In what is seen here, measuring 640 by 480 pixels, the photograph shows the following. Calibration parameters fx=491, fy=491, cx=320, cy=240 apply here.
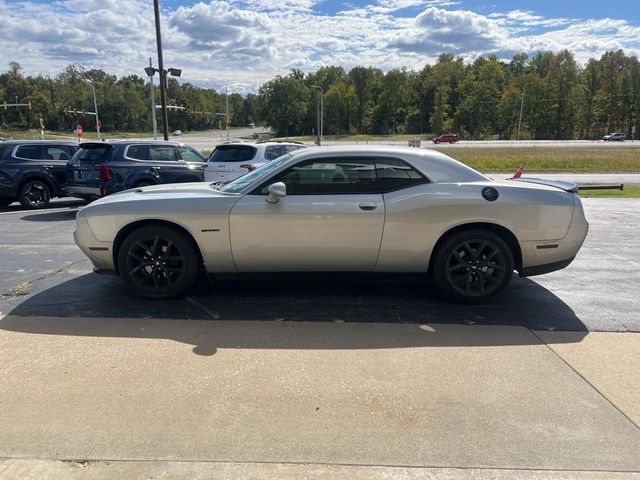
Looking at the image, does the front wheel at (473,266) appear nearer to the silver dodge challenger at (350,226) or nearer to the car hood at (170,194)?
the silver dodge challenger at (350,226)

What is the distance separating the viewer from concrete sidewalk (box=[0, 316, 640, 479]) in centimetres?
256

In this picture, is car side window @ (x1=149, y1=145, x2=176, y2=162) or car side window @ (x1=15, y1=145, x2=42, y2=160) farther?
car side window @ (x1=15, y1=145, x2=42, y2=160)

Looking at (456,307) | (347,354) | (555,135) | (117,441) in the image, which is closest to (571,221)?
(456,307)

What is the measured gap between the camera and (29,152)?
11727 millimetres

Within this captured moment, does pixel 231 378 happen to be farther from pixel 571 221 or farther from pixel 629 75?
pixel 629 75

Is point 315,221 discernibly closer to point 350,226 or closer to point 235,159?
point 350,226

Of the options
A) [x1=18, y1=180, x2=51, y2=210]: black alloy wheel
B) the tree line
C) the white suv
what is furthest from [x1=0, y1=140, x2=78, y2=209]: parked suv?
the tree line

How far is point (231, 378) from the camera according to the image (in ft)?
11.0

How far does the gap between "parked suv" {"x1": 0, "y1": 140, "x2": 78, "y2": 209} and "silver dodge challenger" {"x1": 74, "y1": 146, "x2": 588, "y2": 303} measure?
26.6ft

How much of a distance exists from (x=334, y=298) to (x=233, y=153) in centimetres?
684

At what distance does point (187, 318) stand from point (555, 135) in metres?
114

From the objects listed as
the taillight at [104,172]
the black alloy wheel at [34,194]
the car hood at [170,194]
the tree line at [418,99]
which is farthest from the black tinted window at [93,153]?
the tree line at [418,99]

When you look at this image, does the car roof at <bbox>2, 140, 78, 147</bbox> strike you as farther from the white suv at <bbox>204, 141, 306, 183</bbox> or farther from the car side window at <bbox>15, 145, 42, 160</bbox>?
the white suv at <bbox>204, 141, 306, 183</bbox>

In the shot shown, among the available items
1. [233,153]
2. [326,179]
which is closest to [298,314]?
[326,179]
